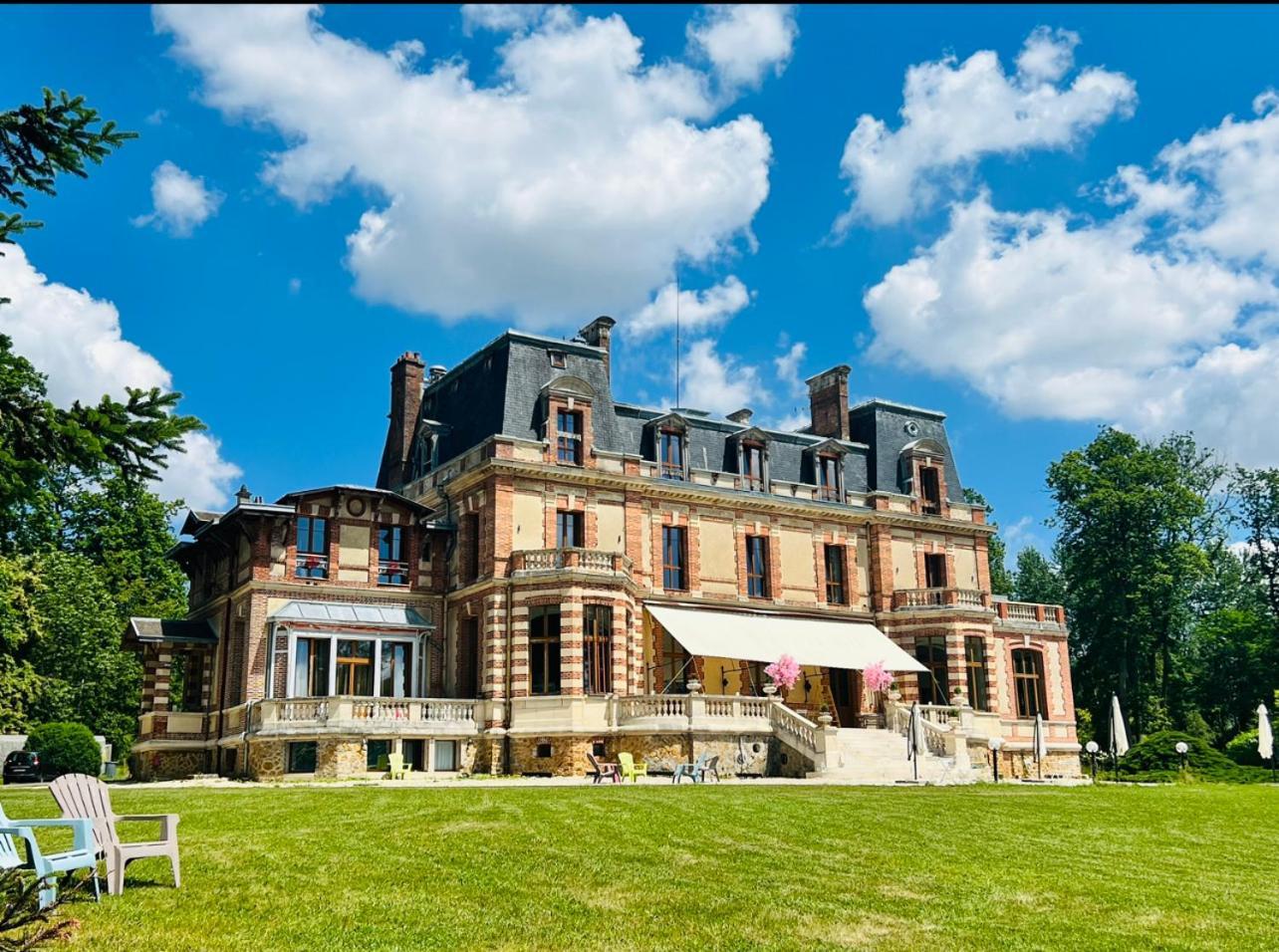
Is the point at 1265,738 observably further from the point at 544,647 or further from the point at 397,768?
the point at 397,768

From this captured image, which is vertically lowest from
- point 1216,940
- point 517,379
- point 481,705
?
point 1216,940

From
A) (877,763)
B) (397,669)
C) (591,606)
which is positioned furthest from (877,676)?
(397,669)

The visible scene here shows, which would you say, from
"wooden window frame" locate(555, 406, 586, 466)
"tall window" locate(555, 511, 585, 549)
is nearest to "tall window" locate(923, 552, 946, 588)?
"tall window" locate(555, 511, 585, 549)

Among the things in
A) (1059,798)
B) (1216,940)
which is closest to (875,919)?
(1216,940)

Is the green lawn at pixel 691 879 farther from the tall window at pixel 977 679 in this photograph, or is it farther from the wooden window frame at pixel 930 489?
the wooden window frame at pixel 930 489

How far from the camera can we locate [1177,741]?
35344mm

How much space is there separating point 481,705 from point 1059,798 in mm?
14765

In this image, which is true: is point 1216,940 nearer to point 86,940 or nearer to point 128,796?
point 86,940

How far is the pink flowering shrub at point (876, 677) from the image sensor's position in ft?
105

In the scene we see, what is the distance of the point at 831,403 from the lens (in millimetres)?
39562

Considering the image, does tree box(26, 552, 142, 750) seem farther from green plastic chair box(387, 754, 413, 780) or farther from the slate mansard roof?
green plastic chair box(387, 754, 413, 780)

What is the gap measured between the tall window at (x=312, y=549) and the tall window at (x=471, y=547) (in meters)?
3.53

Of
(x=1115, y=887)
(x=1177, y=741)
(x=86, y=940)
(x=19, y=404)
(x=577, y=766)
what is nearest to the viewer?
(x=86, y=940)

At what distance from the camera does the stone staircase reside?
2734 centimetres
